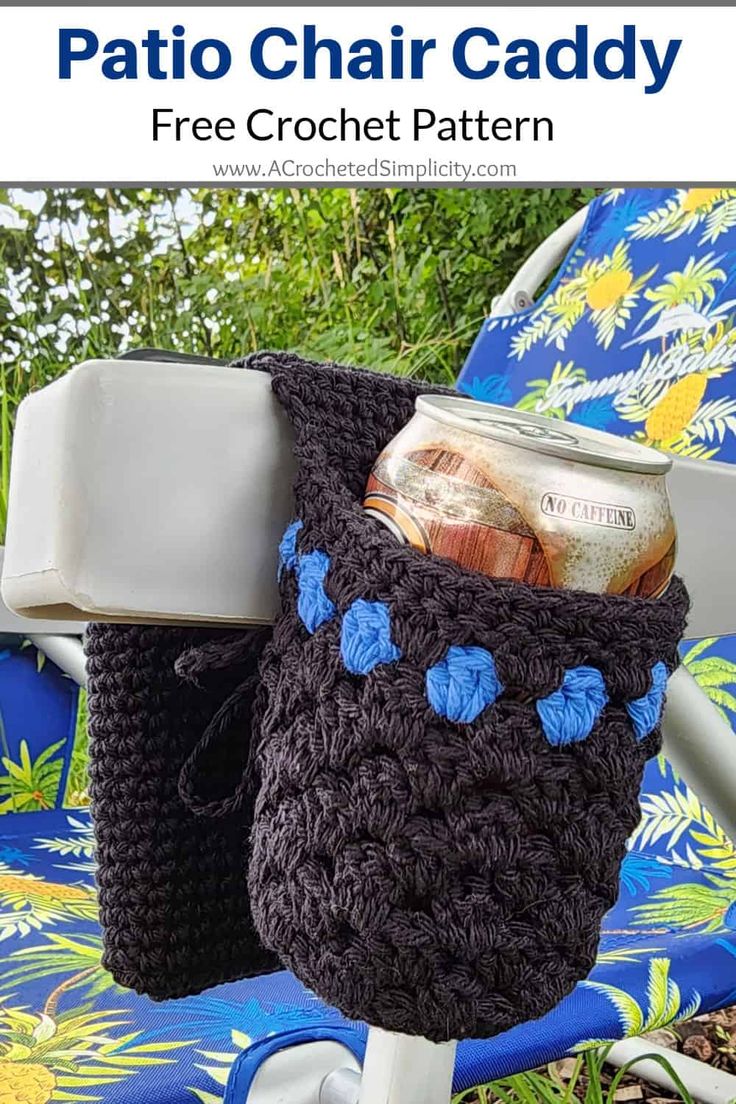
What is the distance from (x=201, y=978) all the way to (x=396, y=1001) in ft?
0.54

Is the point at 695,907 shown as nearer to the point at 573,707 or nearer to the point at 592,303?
the point at 573,707

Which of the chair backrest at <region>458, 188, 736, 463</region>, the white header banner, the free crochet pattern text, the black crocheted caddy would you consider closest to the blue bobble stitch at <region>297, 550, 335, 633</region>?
the black crocheted caddy


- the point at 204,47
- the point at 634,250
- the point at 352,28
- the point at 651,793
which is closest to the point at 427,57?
the point at 352,28

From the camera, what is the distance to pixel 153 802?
0.45 m

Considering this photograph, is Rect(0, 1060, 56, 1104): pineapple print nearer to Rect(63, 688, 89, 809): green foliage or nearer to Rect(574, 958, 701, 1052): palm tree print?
Rect(574, 958, 701, 1052): palm tree print

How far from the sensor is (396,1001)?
34 cm

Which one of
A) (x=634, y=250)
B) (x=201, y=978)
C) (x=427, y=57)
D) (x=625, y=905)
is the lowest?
(x=625, y=905)

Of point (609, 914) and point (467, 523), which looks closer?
point (467, 523)

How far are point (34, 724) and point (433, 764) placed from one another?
945mm

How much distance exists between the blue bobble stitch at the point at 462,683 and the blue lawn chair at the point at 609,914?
0.25 metres

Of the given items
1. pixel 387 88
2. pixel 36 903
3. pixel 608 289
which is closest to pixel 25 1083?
pixel 36 903

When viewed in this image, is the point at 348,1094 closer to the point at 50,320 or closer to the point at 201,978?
the point at 201,978

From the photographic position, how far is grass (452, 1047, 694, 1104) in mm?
1154

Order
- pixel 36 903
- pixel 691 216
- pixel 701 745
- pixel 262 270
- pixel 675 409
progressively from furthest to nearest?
pixel 262 270 → pixel 691 216 → pixel 675 409 → pixel 36 903 → pixel 701 745
